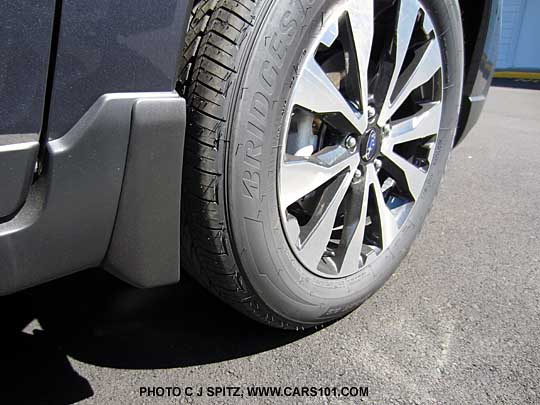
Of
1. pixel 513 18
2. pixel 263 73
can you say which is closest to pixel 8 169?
pixel 263 73

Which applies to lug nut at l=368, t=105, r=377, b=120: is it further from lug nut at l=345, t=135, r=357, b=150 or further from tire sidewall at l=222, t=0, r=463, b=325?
tire sidewall at l=222, t=0, r=463, b=325

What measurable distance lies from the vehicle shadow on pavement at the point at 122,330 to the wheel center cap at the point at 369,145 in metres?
0.59

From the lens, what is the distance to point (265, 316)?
4.79 ft

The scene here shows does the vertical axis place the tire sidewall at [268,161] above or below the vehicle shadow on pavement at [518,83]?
below

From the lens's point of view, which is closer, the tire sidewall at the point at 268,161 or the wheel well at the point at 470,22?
the tire sidewall at the point at 268,161

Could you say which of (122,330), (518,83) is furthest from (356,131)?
(518,83)

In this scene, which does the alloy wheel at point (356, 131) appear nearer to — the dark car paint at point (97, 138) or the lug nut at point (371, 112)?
the lug nut at point (371, 112)

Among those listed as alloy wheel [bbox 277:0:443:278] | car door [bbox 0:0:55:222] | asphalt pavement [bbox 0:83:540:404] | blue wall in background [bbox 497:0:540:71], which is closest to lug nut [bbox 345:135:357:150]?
alloy wheel [bbox 277:0:443:278]

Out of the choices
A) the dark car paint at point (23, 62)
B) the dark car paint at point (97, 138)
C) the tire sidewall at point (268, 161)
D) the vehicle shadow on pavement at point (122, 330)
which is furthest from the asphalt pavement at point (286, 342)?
the dark car paint at point (23, 62)

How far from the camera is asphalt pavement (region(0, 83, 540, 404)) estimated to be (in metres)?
1.46

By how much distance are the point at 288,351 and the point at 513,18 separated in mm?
13760

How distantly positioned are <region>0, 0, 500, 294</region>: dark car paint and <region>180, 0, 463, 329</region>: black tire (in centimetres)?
9

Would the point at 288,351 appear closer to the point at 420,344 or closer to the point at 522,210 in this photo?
the point at 420,344

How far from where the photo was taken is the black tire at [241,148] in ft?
3.78
